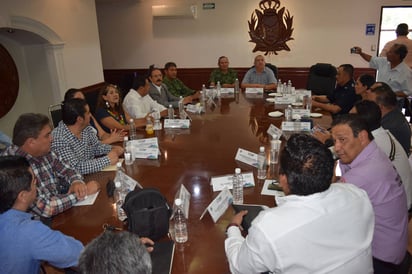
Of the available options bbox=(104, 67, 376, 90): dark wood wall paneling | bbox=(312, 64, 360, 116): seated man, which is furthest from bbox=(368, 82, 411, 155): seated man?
bbox=(104, 67, 376, 90): dark wood wall paneling

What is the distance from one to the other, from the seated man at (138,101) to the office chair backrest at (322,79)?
2.64 m

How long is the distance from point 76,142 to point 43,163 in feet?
1.44

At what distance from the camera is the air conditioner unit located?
6504mm

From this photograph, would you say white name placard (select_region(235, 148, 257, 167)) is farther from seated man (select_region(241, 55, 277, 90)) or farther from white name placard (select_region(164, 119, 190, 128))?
seated man (select_region(241, 55, 277, 90))

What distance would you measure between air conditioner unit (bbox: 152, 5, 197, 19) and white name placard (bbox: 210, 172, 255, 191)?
529cm

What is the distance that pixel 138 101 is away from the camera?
3.77 meters

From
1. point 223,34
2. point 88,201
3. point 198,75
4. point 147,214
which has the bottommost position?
point 88,201

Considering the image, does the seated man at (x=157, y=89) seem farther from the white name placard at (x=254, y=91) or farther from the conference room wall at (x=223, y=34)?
the conference room wall at (x=223, y=34)

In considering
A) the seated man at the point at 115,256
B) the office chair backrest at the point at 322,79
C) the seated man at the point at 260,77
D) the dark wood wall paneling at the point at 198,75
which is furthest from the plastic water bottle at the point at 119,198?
the dark wood wall paneling at the point at 198,75

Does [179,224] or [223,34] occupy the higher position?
[223,34]

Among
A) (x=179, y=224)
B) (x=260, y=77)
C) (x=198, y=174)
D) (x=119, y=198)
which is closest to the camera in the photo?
(x=179, y=224)

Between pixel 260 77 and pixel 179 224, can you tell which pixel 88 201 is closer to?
pixel 179 224

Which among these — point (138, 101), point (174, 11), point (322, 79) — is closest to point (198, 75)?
point (174, 11)

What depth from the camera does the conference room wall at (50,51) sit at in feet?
14.7
